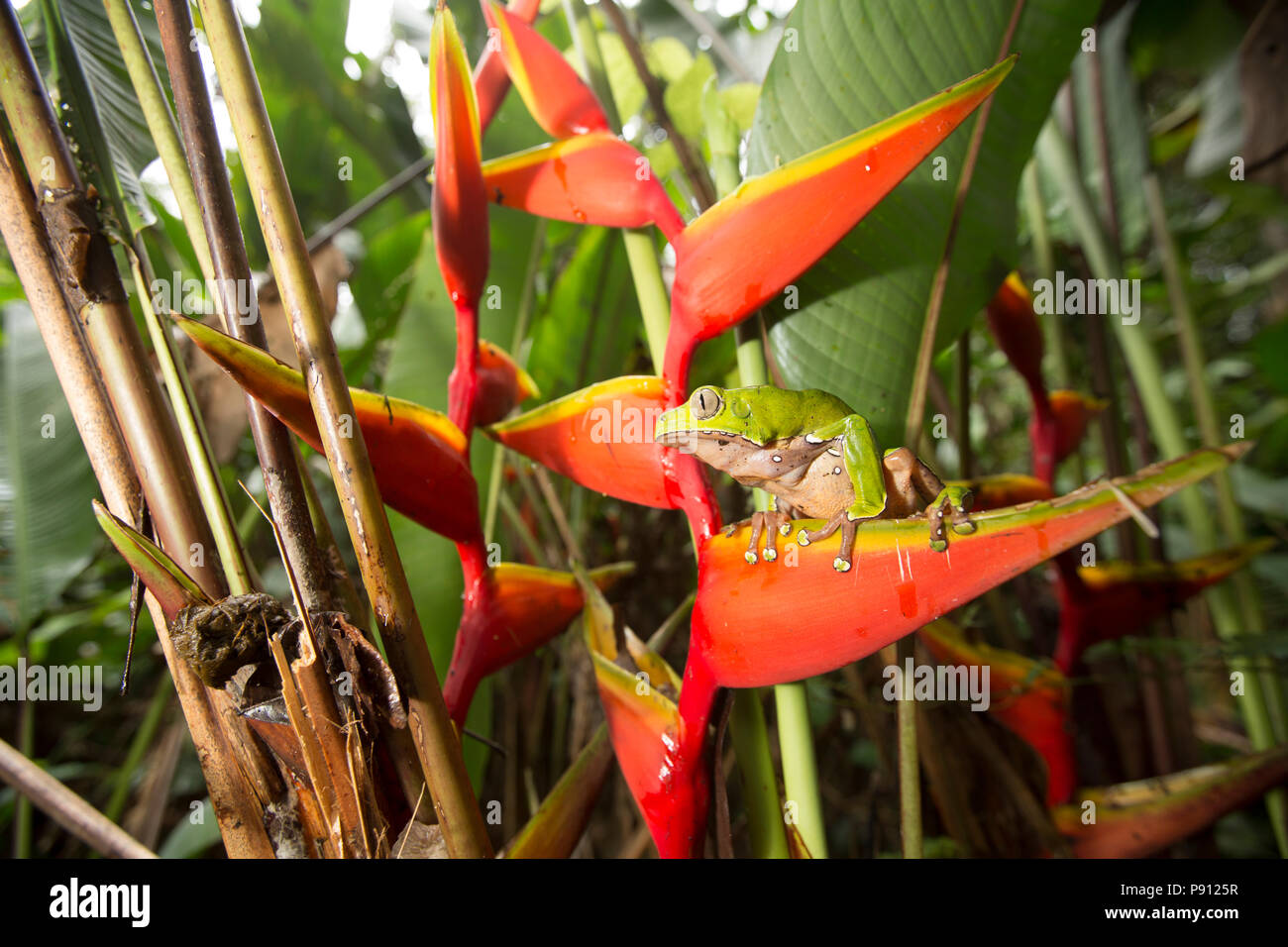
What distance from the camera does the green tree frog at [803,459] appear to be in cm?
32

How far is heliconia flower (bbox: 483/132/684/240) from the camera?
0.37 metres

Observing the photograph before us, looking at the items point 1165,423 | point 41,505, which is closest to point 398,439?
point 41,505

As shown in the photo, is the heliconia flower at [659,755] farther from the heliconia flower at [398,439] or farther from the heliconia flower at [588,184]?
the heliconia flower at [588,184]

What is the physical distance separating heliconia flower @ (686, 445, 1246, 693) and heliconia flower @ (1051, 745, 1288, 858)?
0.88 ft

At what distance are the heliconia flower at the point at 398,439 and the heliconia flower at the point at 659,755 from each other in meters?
0.12

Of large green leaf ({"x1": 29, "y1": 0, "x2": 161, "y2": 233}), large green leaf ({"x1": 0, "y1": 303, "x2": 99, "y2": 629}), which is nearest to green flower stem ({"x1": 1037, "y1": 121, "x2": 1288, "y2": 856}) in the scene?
large green leaf ({"x1": 29, "y1": 0, "x2": 161, "y2": 233})

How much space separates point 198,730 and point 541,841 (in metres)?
0.17

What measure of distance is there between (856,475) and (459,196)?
0.84 ft

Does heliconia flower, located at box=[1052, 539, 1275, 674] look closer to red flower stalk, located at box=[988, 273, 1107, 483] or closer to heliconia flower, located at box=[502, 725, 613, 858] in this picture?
red flower stalk, located at box=[988, 273, 1107, 483]

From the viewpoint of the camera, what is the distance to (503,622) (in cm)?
39

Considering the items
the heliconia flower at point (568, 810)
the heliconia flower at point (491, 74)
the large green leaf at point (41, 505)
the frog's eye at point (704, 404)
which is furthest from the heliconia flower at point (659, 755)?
the large green leaf at point (41, 505)

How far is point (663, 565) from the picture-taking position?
67 centimetres

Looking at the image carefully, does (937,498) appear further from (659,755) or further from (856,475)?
(659,755)

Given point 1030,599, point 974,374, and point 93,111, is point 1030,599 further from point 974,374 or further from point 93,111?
point 93,111
